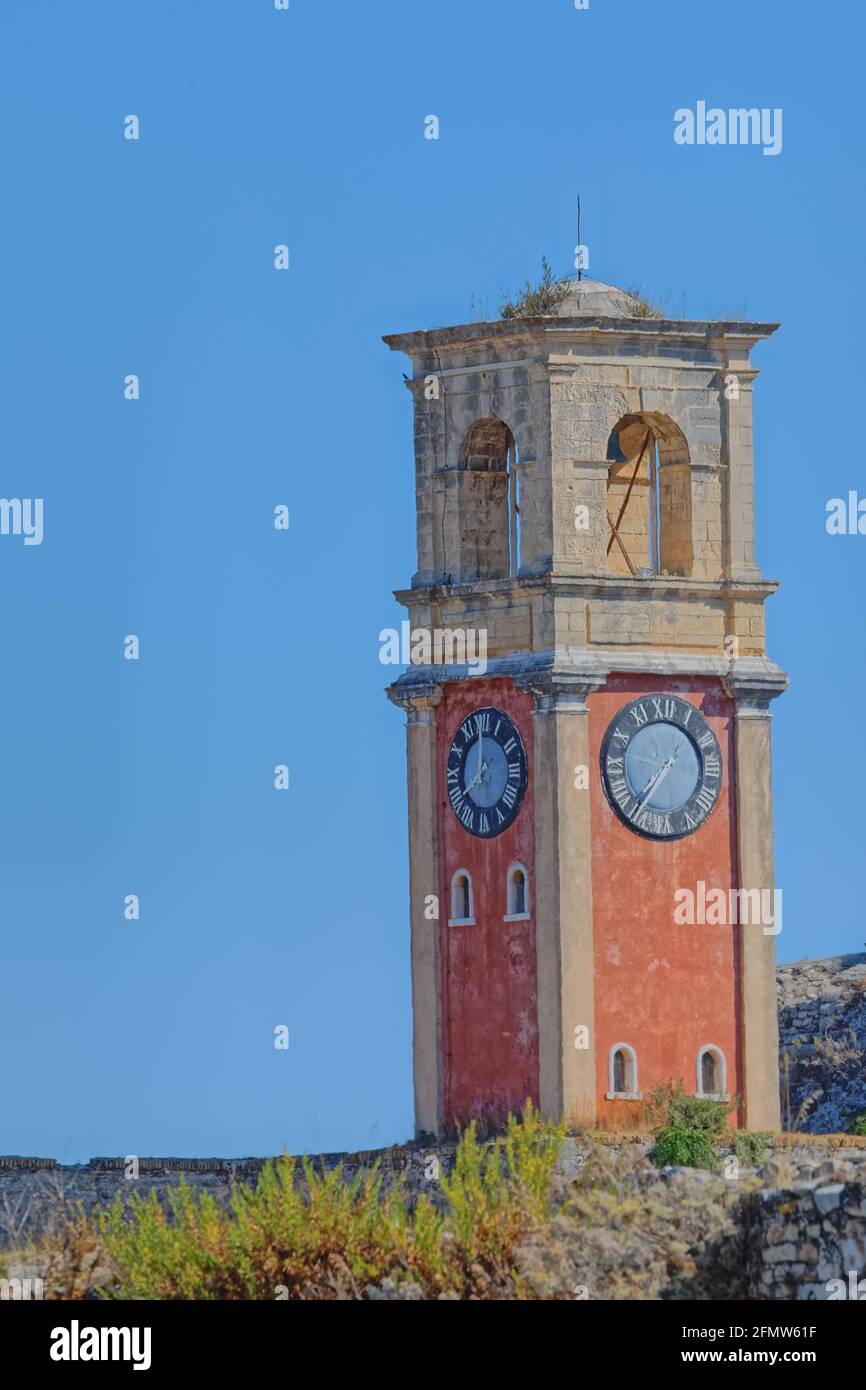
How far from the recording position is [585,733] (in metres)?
66.0

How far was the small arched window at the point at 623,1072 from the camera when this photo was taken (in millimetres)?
65625

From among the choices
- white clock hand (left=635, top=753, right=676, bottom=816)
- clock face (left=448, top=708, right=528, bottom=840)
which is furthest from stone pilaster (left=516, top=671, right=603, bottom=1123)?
white clock hand (left=635, top=753, right=676, bottom=816)

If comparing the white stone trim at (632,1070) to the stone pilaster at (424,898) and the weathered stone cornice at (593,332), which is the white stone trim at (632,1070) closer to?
the stone pilaster at (424,898)

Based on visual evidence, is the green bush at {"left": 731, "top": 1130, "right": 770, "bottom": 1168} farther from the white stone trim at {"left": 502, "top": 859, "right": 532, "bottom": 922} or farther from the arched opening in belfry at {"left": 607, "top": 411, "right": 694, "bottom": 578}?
the arched opening in belfry at {"left": 607, "top": 411, "right": 694, "bottom": 578}

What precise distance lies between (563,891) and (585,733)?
7.26ft

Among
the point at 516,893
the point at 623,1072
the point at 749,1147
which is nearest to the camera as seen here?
the point at 749,1147

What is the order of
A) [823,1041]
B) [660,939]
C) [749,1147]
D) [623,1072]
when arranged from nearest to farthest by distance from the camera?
[749,1147]
[623,1072]
[660,939]
[823,1041]

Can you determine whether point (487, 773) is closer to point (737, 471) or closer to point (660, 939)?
point (660, 939)

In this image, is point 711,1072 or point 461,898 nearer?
point 711,1072

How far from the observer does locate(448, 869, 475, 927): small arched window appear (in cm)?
6762

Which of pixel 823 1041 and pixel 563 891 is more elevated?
pixel 563 891

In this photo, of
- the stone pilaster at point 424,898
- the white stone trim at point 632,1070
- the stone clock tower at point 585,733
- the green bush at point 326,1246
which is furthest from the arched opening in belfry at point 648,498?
the green bush at point 326,1246

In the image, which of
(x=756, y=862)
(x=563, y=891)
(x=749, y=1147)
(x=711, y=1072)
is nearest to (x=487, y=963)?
(x=563, y=891)
